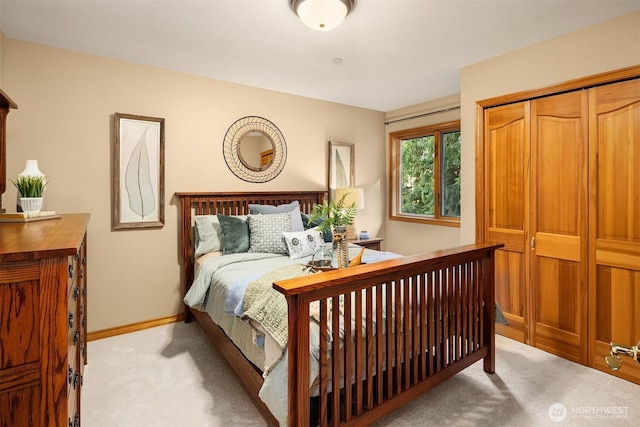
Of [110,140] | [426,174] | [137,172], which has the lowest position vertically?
[137,172]

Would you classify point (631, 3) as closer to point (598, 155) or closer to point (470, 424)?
point (598, 155)

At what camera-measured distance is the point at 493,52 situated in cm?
288

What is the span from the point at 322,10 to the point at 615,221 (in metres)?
2.46

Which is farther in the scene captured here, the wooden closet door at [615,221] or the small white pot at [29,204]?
the wooden closet door at [615,221]

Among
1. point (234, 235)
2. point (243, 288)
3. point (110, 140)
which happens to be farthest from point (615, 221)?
point (110, 140)

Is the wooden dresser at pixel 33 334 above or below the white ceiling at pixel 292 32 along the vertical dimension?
below

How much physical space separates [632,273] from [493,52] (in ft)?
6.53

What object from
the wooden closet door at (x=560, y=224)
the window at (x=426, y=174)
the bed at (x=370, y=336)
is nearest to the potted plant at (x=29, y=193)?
the bed at (x=370, y=336)

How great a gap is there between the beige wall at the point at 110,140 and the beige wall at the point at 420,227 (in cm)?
165

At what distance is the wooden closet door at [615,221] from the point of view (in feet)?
7.49

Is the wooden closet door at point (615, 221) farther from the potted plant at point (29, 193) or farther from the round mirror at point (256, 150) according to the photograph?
the potted plant at point (29, 193)

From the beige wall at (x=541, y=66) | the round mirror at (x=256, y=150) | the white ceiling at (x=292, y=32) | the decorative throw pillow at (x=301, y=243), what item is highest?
the white ceiling at (x=292, y=32)

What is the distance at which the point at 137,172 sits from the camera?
3119mm

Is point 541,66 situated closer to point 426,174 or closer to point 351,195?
point 426,174
